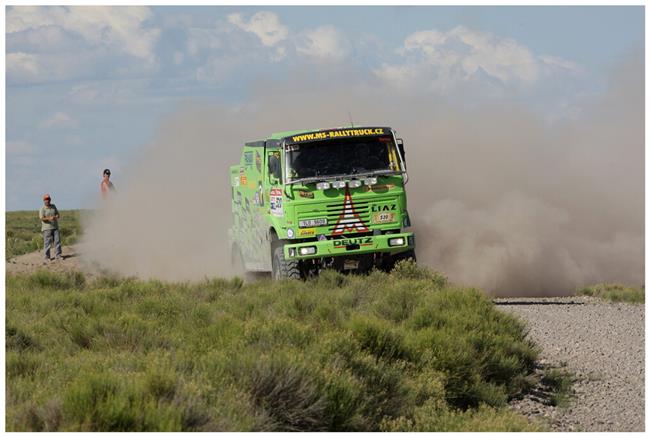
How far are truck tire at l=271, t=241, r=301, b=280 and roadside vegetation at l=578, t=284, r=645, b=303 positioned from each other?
23.2ft

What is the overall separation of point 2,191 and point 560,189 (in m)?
22.8

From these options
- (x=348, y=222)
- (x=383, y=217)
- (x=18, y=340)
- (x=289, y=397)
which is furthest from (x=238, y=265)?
(x=289, y=397)

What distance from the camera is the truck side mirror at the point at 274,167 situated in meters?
20.7

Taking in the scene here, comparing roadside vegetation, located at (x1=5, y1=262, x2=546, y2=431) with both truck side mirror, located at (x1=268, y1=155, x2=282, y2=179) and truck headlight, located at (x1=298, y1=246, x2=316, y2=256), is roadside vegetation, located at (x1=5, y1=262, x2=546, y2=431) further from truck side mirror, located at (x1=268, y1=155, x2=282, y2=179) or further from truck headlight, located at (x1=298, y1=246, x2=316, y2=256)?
truck side mirror, located at (x1=268, y1=155, x2=282, y2=179)

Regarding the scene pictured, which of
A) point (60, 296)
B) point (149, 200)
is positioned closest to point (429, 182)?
point (149, 200)

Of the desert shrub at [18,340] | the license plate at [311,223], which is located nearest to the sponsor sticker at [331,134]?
the license plate at [311,223]

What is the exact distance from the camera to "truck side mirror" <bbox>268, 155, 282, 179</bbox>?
20.7m

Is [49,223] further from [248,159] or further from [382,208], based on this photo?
[382,208]

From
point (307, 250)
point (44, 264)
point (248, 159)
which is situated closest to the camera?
point (307, 250)

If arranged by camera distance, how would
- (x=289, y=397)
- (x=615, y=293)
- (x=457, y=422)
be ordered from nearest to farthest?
1. (x=289, y=397)
2. (x=457, y=422)
3. (x=615, y=293)

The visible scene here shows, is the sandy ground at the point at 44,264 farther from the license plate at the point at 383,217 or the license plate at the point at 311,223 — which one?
the license plate at the point at 383,217

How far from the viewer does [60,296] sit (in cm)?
1886

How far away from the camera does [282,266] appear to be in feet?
69.4

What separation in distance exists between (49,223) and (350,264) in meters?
11.1
